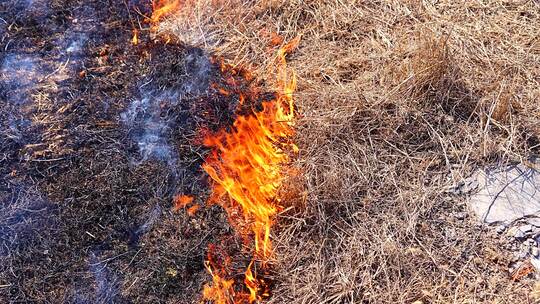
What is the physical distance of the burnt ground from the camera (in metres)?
3.07

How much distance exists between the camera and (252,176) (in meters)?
3.38

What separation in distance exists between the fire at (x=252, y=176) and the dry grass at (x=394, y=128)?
0.11 meters

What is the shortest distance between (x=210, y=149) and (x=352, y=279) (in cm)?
134

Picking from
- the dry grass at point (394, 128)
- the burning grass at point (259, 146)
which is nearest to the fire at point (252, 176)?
the burning grass at point (259, 146)

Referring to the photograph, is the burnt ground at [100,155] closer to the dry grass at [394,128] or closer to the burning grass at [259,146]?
the burning grass at [259,146]

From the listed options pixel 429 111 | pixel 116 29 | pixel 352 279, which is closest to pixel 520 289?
pixel 352 279

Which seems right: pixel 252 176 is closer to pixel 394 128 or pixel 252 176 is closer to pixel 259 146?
pixel 259 146

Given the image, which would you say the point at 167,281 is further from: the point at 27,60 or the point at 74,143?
the point at 27,60

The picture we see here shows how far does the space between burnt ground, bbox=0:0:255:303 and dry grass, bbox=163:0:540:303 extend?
1.70ft

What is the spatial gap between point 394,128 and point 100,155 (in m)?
2.07

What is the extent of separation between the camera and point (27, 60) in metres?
4.18

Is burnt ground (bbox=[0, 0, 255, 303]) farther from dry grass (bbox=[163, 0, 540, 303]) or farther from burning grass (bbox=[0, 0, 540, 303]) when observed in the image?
dry grass (bbox=[163, 0, 540, 303])

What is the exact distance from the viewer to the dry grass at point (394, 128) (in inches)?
118

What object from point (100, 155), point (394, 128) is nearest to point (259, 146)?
point (394, 128)
